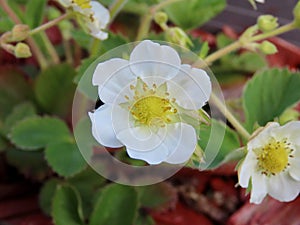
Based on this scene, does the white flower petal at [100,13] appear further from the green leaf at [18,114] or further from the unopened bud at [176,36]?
the green leaf at [18,114]

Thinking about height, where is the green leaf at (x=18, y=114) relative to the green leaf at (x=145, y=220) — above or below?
above

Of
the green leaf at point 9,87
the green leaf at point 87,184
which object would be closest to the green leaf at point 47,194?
the green leaf at point 87,184

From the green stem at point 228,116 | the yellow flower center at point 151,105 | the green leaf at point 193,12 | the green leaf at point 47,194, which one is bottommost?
the green leaf at point 47,194

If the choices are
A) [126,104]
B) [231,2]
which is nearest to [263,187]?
[126,104]

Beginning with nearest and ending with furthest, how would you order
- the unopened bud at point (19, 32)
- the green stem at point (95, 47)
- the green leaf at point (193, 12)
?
the unopened bud at point (19, 32) < the green stem at point (95, 47) < the green leaf at point (193, 12)

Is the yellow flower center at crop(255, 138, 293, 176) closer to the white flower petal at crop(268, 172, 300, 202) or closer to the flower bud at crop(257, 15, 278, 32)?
the white flower petal at crop(268, 172, 300, 202)

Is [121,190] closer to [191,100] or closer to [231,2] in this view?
[191,100]

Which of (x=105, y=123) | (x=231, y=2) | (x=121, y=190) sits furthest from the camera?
(x=231, y=2)
